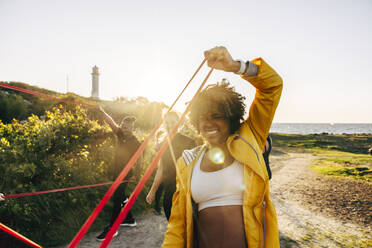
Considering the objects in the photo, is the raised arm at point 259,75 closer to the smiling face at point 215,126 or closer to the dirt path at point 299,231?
the smiling face at point 215,126

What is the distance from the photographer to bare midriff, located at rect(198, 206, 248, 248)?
141cm

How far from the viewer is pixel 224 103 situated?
1594 mm

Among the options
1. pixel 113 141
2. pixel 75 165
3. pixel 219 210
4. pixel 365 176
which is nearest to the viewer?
pixel 219 210

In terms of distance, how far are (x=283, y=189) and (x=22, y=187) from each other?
8.19 metres

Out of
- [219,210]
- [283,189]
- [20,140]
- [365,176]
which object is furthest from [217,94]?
[365,176]

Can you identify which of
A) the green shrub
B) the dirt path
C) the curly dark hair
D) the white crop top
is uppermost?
the curly dark hair

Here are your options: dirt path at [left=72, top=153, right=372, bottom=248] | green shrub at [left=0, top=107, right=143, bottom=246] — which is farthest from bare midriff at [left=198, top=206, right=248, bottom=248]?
green shrub at [left=0, top=107, right=143, bottom=246]

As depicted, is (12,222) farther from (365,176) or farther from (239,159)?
(365,176)

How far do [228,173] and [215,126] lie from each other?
0.36m

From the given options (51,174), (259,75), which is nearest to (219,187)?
(259,75)

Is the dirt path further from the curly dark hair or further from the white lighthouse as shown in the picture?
the white lighthouse

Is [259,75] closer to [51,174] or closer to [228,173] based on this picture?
[228,173]

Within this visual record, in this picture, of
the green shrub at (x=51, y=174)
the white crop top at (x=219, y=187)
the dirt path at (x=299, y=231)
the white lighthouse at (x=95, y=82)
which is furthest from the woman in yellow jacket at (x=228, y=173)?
the white lighthouse at (x=95, y=82)

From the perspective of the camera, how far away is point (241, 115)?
167 cm
